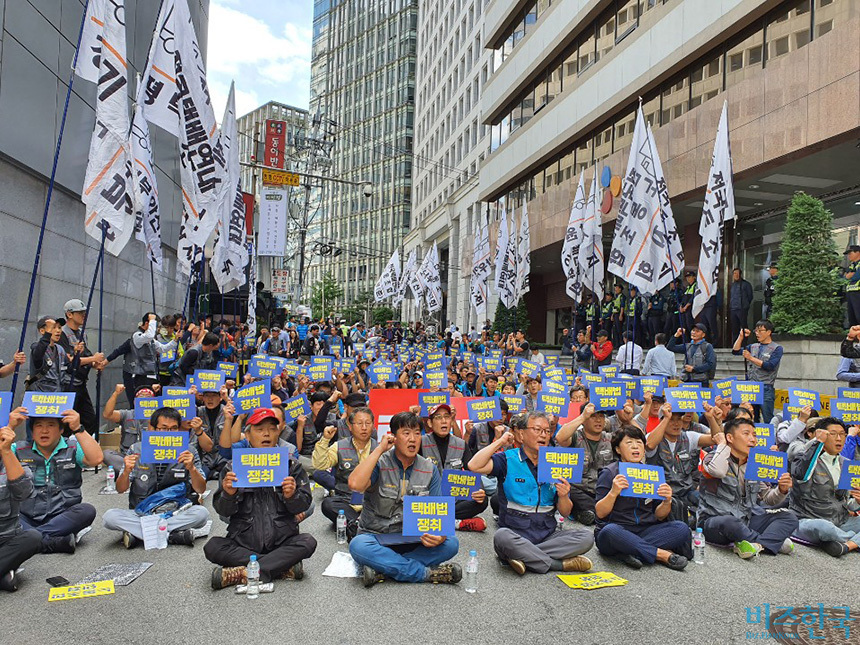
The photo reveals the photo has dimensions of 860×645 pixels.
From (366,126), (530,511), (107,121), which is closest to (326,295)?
(366,126)

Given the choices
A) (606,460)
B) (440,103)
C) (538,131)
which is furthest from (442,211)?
(606,460)

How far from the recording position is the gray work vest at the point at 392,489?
5953 mm

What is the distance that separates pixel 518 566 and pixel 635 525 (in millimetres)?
1252

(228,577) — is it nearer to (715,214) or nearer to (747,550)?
(747,550)

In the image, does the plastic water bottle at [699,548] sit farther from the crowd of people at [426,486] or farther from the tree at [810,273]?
the tree at [810,273]

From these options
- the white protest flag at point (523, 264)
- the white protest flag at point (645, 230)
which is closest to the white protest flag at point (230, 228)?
the white protest flag at point (645, 230)

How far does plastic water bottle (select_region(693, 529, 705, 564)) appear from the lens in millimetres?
6613

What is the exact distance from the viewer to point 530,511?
6.45 meters

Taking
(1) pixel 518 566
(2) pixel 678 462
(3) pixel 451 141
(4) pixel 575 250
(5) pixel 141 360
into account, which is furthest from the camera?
(3) pixel 451 141

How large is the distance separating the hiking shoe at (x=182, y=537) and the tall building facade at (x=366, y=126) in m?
90.5

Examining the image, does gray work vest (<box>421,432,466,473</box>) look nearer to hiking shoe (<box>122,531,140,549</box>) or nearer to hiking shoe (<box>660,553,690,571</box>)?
hiking shoe (<box>660,553,690,571</box>)

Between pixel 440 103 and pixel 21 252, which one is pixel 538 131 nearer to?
pixel 21 252

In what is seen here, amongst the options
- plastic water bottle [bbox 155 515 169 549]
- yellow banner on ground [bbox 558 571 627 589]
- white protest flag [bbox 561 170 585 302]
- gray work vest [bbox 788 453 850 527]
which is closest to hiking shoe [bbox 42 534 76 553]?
plastic water bottle [bbox 155 515 169 549]

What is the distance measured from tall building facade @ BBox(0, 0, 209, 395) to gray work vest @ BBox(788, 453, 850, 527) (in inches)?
413
